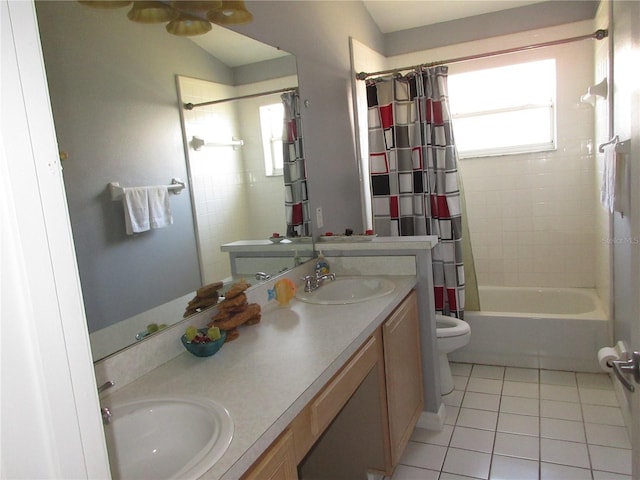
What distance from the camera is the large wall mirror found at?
3.99 feet

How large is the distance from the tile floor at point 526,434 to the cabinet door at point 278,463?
1.21m

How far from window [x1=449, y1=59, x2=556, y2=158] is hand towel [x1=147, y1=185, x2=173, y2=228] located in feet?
9.61

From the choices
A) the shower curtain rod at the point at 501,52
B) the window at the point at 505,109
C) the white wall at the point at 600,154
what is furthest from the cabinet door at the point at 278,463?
the window at the point at 505,109

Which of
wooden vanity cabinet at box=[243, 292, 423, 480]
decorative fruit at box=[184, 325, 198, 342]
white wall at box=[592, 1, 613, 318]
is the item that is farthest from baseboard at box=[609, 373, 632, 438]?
decorative fruit at box=[184, 325, 198, 342]

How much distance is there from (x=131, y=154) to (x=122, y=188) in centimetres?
11

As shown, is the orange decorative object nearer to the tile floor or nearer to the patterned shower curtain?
the tile floor

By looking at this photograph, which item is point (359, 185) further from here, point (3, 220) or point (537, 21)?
point (3, 220)

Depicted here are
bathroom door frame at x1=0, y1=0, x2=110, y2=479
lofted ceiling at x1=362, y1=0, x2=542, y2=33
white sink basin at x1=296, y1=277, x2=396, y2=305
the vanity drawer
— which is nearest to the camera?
bathroom door frame at x1=0, y1=0, x2=110, y2=479

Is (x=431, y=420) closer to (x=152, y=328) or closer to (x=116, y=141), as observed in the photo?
(x=152, y=328)

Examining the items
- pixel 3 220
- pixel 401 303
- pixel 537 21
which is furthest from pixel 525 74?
pixel 3 220

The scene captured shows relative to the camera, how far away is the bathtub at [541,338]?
2.91 m

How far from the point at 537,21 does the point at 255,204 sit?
9.15 ft

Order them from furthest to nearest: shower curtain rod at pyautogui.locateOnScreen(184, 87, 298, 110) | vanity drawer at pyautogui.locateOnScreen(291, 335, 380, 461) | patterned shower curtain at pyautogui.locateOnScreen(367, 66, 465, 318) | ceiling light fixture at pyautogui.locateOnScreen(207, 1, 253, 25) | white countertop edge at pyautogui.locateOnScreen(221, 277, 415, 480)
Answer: patterned shower curtain at pyautogui.locateOnScreen(367, 66, 465, 318)
ceiling light fixture at pyautogui.locateOnScreen(207, 1, 253, 25)
shower curtain rod at pyautogui.locateOnScreen(184, 87, 298, 110)
vanity drawer at pyautogui.locateOnScreen(291, 335, 380, 461)
white countertop edge at pyautogui.locateOnScreen(221, 277, 415, 480)

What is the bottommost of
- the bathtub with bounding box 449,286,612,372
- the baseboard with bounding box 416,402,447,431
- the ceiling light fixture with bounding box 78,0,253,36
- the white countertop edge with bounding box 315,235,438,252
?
the baseboard with bounding box 416,402,447,431
